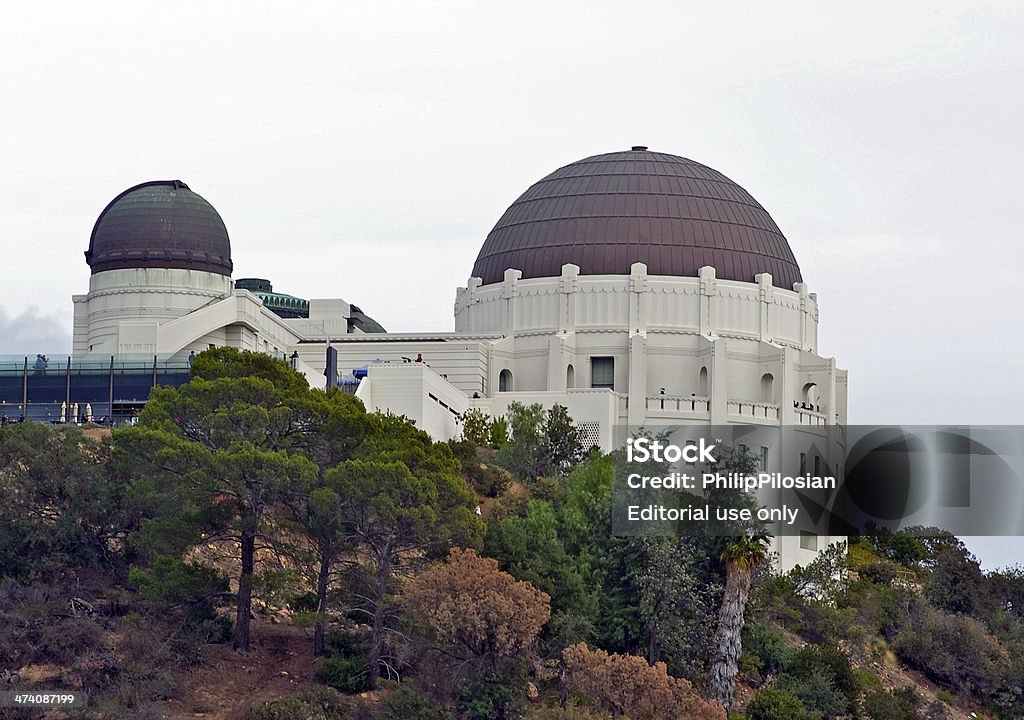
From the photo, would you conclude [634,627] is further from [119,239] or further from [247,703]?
[119,239]

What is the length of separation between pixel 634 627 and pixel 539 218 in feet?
100

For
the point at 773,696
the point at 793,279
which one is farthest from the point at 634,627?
the point at 793,279

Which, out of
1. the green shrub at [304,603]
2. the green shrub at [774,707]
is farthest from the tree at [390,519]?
the green shrub at [774,707]

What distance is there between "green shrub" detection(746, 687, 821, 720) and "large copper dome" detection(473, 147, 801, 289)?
28.1 meters

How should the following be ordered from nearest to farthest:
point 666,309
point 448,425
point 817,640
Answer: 1. point 817,640
2. point 448,425
3. point 666,309

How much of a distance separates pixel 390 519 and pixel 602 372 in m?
28.4

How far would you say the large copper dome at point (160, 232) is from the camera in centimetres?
8669

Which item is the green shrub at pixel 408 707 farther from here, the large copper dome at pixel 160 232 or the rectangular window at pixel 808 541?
the large copper dome at pixel 160 232

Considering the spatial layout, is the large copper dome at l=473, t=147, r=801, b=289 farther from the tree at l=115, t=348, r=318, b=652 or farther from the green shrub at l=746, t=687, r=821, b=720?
the green shrub at l=746, t=687, r=821, b=720

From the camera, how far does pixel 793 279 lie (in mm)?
91625

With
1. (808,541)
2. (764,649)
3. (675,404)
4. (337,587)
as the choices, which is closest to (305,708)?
(337,587)

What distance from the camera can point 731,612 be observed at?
64.0 meters

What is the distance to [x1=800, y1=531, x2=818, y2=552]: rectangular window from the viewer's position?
8394 cm

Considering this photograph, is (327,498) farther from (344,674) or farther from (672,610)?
(672,610)
